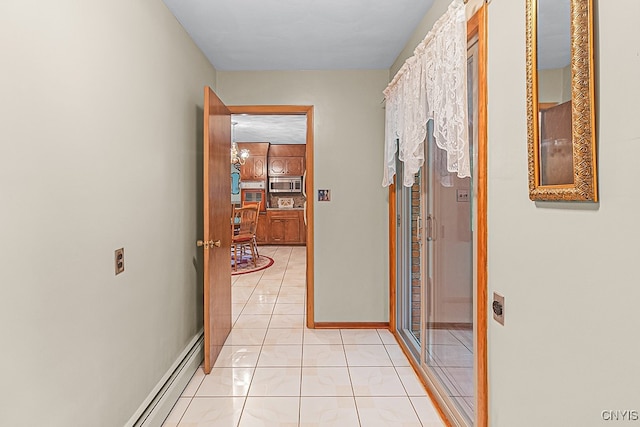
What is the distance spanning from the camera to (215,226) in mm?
2820

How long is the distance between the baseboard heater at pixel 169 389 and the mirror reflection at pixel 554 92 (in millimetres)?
2115

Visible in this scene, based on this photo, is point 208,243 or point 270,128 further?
point 270,128

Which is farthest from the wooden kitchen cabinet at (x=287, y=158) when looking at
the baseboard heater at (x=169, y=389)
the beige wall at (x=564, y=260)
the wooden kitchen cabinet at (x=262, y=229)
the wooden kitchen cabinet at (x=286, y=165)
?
the beige wall at (x=564, y=260)

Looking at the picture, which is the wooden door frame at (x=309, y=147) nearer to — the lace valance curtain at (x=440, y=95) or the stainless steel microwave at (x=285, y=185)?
the lace valance curtain at (x=440, y=95)

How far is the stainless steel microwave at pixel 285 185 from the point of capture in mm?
8867

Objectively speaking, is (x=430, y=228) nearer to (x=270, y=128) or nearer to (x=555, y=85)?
(x=555, y=85)

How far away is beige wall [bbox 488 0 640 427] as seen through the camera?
837 mm

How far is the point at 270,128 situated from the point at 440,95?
525 centimetres

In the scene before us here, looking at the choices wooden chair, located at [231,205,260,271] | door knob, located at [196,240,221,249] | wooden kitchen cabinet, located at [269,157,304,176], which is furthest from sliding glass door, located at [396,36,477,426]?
wooden kitchen cabinet, located at [269,157,304,176]

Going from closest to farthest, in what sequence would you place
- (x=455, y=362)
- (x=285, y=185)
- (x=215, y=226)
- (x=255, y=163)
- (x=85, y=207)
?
(x=85, y=207) < (x=455, y=362) < (x=215, y=226) < (x=255, y=163) < (x=285, y=185)

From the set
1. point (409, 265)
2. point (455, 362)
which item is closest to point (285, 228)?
point (409, 265)

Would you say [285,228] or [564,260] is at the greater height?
[564,260]

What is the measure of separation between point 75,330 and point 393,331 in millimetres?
2662

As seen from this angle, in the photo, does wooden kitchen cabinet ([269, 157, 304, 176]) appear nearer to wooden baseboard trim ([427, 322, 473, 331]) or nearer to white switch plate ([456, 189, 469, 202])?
wooden baseboard trim ([427, 322, 473, 331])
